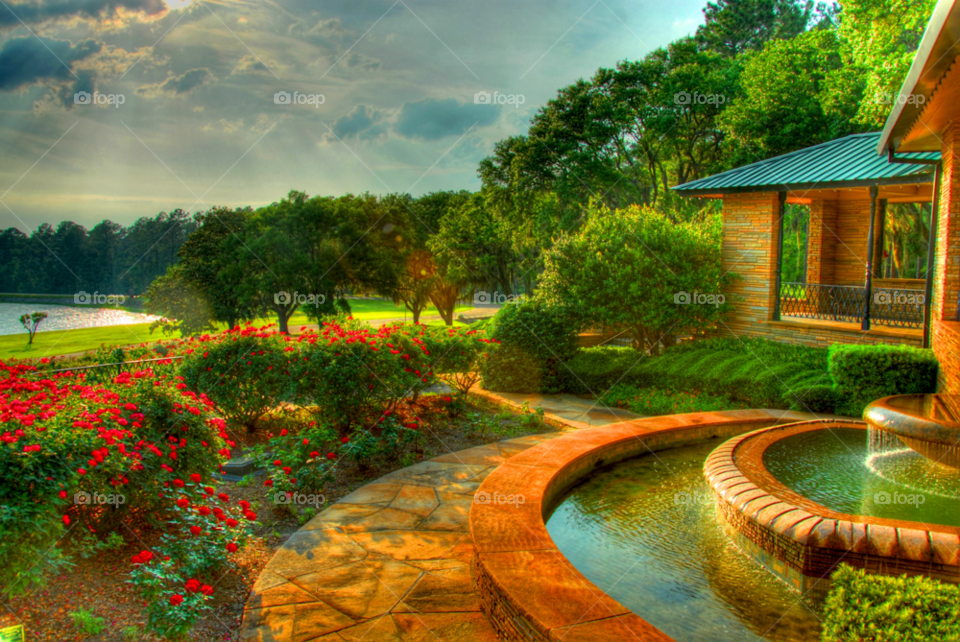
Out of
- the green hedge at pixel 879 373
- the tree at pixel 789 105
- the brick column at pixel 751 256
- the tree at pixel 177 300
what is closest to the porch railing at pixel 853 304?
the brick column at pixel 751 256

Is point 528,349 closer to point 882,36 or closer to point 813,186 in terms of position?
point 813,186

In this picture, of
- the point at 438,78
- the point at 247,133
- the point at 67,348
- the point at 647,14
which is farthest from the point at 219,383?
the point at 647,14

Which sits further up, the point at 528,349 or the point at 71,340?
the point at 528,349

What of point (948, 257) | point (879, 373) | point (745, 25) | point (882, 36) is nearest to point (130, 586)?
point (879, 373)

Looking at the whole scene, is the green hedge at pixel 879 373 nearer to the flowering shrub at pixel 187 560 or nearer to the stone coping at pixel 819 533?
the stone coping at pixel 819 533

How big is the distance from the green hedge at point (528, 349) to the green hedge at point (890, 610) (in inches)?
305

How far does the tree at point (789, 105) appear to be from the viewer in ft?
61.2

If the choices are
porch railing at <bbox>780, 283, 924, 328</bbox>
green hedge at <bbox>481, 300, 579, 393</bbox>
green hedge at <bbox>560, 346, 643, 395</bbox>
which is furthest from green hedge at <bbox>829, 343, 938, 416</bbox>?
green hedge at <bbox>481, 300, 579, 393</bbox>

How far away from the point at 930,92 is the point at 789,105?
16619 mm

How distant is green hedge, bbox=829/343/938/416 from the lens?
714 centimetres

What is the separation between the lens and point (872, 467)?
14.9 ft

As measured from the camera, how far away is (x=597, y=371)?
999 centimetres

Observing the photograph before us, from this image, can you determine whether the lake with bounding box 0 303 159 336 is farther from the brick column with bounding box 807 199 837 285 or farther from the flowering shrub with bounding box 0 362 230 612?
the brick column with bounding box 807 199 837 285

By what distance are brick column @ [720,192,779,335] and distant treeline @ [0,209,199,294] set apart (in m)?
13.4
